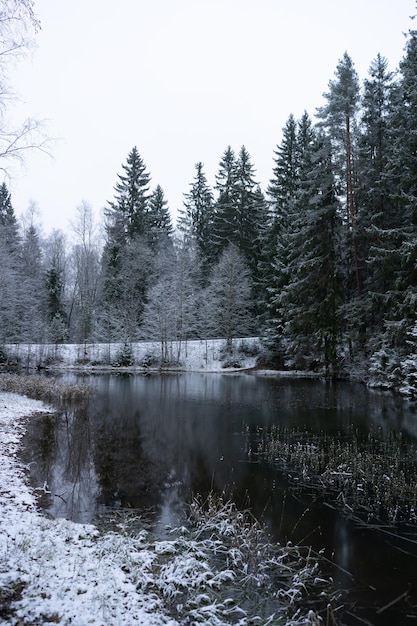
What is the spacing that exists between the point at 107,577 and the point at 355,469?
5975 mm

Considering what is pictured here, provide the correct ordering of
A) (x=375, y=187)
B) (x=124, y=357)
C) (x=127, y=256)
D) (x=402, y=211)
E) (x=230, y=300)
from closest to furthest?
(x=402, y=211)
(x=375, y=187)
(x=124, y=357)
(x=230, y=300)
(x=127, y=256)

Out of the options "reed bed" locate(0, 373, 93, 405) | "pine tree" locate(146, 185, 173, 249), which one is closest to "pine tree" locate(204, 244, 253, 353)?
"pine tree" locate(146, 185, 173, 249)

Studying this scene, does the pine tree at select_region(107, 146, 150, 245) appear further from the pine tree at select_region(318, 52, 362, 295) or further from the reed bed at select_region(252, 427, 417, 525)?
the reed bed at select_region(252, 427, 417, 525)

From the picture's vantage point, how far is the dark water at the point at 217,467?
518cm

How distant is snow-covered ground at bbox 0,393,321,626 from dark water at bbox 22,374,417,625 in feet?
2.53

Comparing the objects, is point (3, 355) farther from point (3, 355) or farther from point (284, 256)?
point (284, 256)

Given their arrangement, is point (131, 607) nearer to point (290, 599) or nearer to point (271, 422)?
point (290, 599)

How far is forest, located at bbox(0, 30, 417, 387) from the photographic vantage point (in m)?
24.4

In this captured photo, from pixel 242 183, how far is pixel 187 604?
157ft

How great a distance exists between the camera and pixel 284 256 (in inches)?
1467

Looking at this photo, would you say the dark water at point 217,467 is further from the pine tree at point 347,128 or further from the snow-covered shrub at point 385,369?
the pine tree at point 347,128

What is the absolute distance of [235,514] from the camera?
6102mm

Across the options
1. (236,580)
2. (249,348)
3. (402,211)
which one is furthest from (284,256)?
(236,580)

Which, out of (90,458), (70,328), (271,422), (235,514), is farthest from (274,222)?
(235,514)
